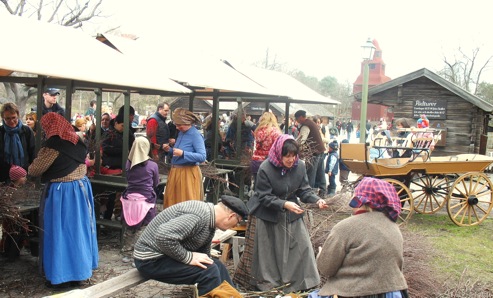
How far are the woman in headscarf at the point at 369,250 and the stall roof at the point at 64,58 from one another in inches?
104

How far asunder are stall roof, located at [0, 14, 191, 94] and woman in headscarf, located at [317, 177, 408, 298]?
265cm

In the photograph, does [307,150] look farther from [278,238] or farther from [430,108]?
[430,108]

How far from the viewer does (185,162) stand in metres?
6.28

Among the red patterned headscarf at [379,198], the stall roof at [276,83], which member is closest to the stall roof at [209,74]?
the stall roof at [276,83]

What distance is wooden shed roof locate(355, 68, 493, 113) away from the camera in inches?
563

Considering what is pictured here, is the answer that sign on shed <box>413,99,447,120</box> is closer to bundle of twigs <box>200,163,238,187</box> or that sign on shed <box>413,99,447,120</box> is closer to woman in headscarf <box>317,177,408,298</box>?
bundle of twigs <box>200,163,238,187</box>

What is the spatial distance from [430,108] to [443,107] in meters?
0.37

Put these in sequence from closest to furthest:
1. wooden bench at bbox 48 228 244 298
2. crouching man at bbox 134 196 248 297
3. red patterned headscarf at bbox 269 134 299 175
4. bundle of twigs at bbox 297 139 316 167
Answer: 1. wooden bench at bbox 48 228 244 298
2. crouching man at bbox 134 196 248 297
3. red patterned headscarf at bbox 269 134 299 175
4. bundle of twigs at bbox 297 139 316 167

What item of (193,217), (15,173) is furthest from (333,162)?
(193,217)

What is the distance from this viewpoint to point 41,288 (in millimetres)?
4926

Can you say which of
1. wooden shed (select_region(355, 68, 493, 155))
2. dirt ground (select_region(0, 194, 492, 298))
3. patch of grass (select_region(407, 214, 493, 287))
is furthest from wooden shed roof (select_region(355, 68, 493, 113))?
dirt ground (select_region(0, 194, 492, 298))

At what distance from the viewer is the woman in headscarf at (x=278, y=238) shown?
4.83 m

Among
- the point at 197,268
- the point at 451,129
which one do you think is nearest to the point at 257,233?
the point at 197,268

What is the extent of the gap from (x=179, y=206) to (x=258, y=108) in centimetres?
2372
